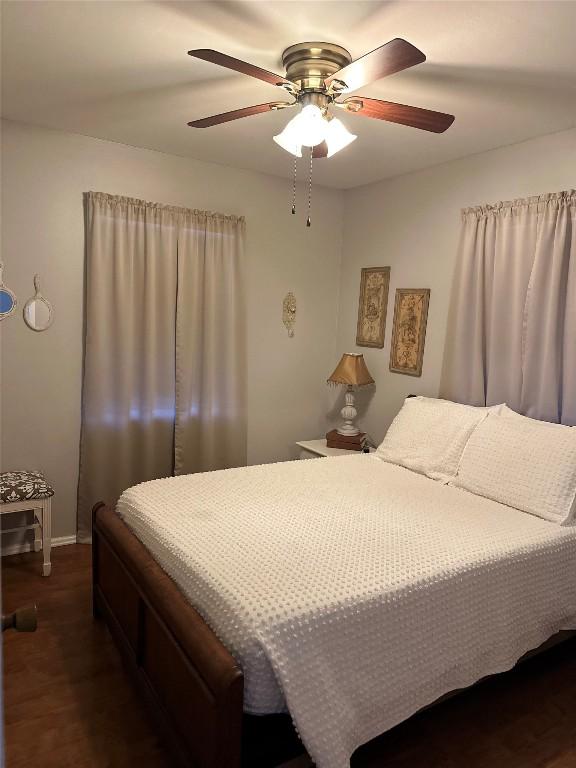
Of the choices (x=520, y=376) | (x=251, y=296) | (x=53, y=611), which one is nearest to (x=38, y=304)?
(x=251, y=296)

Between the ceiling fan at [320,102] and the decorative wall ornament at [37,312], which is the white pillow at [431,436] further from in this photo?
the decorative wall ornament at [37,312]

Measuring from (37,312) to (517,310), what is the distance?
9.20 feet

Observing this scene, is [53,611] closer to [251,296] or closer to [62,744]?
[62,744]

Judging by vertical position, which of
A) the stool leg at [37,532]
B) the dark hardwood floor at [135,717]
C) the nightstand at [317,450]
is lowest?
the dark hardwood floor at [135,717]

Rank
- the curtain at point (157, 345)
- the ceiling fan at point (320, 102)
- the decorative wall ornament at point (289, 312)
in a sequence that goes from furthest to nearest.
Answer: the decorative wall ornament at point (289, 312) → the curtain at point (157, 345) → the ceiling fan at point (320, 102)

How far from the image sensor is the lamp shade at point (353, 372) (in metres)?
3.92

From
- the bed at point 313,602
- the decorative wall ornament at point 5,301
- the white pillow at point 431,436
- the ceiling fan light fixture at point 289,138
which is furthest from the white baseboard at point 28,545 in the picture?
the ceiling fan light fixture at point 289,138

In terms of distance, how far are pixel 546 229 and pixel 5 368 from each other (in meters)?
3.16

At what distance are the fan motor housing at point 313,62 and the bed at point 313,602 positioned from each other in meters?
1.75

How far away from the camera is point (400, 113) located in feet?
6.71

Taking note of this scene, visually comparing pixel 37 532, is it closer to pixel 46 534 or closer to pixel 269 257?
pixel 46 534

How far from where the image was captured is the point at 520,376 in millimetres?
3037

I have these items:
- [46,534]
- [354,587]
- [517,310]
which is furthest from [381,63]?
[46,534]

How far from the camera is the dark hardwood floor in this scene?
1909 millimetres
